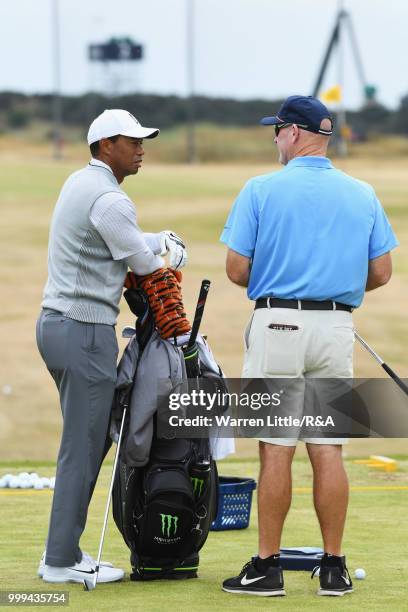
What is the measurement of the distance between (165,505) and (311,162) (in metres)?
1.45

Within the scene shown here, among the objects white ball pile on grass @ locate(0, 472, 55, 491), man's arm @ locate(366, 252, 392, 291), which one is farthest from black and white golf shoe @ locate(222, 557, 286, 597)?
white ball pile on grass @ locate(0, 472, 55, 491)

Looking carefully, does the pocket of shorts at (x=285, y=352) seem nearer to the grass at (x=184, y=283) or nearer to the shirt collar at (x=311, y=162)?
the shirt collar at (x=311, y=162)

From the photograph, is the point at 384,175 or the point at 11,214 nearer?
the point at 11,214

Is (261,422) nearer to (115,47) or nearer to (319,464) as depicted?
(319,464)

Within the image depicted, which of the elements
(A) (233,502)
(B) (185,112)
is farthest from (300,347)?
(B) (185,112)

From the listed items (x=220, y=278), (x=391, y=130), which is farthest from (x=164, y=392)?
(x=391, y=130)

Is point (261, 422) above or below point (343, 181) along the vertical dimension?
below

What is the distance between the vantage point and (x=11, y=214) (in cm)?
3091

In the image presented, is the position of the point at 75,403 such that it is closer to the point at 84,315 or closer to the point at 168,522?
the point at 84,315

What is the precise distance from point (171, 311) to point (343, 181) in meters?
0.83

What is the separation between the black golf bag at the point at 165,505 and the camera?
569 centimetres

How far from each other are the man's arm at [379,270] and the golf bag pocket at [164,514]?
107cm

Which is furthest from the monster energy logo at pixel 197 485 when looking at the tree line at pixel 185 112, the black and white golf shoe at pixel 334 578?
the tree line at pixel 185 112

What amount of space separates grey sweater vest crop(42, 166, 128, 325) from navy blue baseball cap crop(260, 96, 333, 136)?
70 cm
